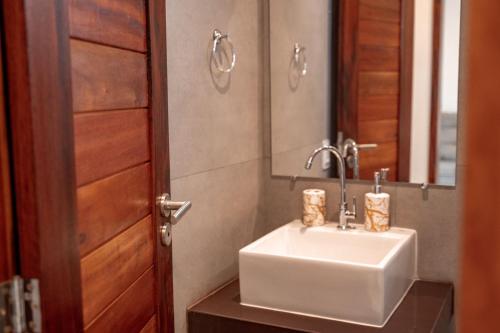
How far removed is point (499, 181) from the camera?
277 millimetres

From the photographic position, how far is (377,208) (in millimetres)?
1938

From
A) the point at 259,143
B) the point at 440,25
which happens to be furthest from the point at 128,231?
the point at 440,25

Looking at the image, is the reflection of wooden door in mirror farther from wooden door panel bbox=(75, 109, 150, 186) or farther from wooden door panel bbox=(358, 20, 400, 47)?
wooden door panel bbox=(75, 109, 150, 186)

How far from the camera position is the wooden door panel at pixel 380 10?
1.97 metres

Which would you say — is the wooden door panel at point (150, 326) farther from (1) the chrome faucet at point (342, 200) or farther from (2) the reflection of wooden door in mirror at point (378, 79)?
(2) the reflection of wooden door in mirror at point (378, 79)

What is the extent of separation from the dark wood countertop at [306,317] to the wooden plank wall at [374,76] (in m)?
0.43

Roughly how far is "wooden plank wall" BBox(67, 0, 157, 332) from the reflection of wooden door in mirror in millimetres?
1025

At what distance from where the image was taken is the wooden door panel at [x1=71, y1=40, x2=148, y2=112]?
0.93m

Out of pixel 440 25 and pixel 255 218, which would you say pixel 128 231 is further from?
pixel 440 25

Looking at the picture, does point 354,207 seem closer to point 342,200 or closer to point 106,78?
point 342,200

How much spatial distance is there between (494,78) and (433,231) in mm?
1747

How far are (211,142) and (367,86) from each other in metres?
0.60

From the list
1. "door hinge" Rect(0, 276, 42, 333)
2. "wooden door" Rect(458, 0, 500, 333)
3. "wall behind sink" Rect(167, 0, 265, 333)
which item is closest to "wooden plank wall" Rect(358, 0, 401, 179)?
"wall behind sink" Rect(167, 0, 265, 333)

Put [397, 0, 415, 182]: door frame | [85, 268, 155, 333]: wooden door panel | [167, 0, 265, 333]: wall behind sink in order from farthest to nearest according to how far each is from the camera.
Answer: [397, 0, 415, 182]: door frame → [167, 0, 265, 333]: wall behind sink → [85, 268, 155, 333]: wooden door panel
